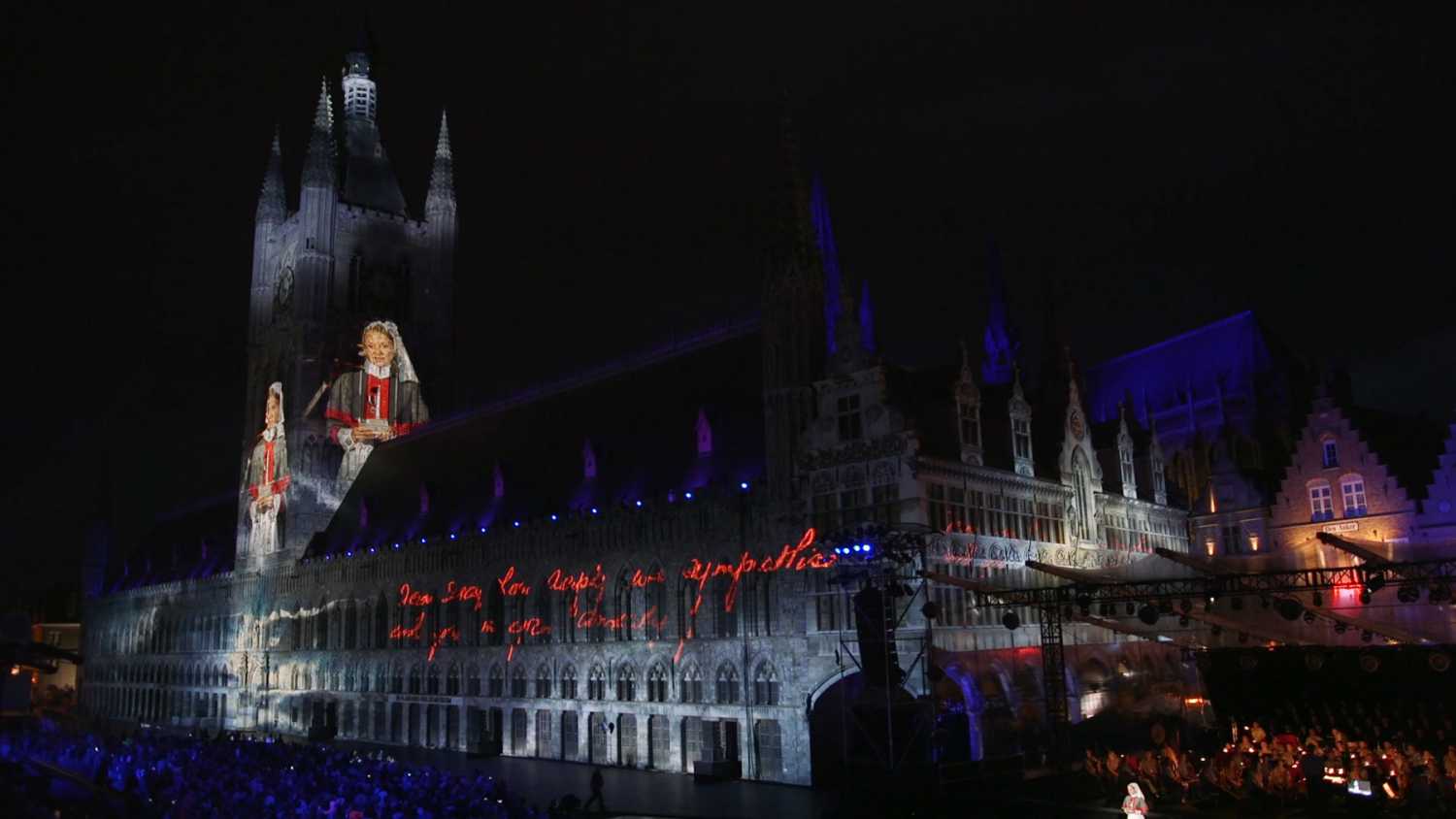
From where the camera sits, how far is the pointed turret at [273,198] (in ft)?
276

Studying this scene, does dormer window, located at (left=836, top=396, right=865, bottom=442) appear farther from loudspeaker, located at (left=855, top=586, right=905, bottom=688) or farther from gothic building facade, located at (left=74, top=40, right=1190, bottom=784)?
loudspeaker, located at (left=855, top=586, right=905, bottom=688)

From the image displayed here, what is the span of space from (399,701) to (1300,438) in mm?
44232

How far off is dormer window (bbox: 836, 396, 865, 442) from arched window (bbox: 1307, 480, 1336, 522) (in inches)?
815

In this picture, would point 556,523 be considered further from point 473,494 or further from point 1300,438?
point 1300,438

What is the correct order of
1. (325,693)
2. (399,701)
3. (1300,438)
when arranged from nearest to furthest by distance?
(1300,438), (399,701), (325,693)

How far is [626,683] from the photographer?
45.8 metres

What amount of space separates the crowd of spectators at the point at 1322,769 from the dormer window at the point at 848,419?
1334cm

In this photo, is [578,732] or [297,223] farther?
[297,223]

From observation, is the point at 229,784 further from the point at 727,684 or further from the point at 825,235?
the point at 825,235

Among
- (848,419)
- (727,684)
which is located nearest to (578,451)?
(727,684)

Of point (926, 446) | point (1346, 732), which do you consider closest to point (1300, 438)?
point (1346, 732)

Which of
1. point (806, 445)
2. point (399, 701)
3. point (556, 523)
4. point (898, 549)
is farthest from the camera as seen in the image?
point (399, 701)

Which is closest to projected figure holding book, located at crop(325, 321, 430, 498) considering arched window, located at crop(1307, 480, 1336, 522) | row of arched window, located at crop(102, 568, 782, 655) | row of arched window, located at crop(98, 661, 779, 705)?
row of arched window, located at crop(102, 568, 782, 655)

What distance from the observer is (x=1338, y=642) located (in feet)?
123
